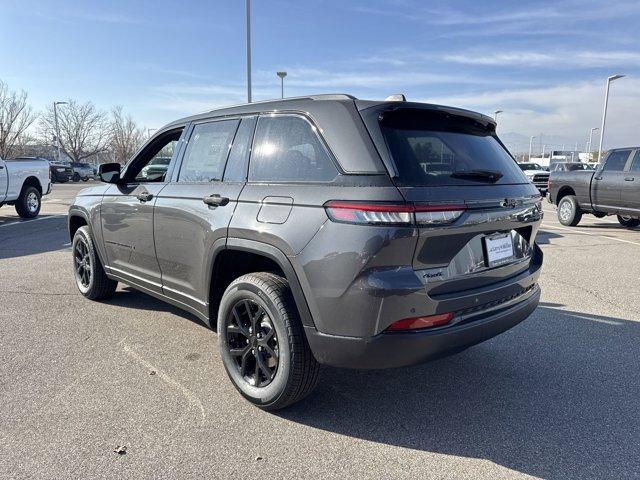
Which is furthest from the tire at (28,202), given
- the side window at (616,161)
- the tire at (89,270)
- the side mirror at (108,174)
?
the side window at (616,161)

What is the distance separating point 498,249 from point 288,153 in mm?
1391

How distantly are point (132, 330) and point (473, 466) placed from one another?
3125 millimetres

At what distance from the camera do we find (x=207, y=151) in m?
3.65

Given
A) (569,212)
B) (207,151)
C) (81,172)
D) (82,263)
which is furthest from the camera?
(81,172)

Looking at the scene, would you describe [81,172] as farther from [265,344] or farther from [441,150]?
[441,150]

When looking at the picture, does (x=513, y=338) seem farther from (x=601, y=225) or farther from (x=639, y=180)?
(x=601, y=225)

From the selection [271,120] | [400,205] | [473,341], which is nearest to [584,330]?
[473,341]

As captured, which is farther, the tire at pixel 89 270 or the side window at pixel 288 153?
the tire at pixel 89 270

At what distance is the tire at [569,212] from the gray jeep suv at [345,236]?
10.0m

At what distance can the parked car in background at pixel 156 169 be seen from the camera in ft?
14.0

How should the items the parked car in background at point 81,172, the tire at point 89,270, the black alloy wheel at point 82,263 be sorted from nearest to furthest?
the tire at point 89,270 → the black alloy wheel at point 82,263 → the parked car in background at point 81,172

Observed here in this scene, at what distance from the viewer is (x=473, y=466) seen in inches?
98.6

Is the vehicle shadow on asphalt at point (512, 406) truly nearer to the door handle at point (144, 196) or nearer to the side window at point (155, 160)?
the door handle at point (144, 196)

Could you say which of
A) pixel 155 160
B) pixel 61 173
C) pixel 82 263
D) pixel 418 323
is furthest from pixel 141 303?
pixel 61 173
